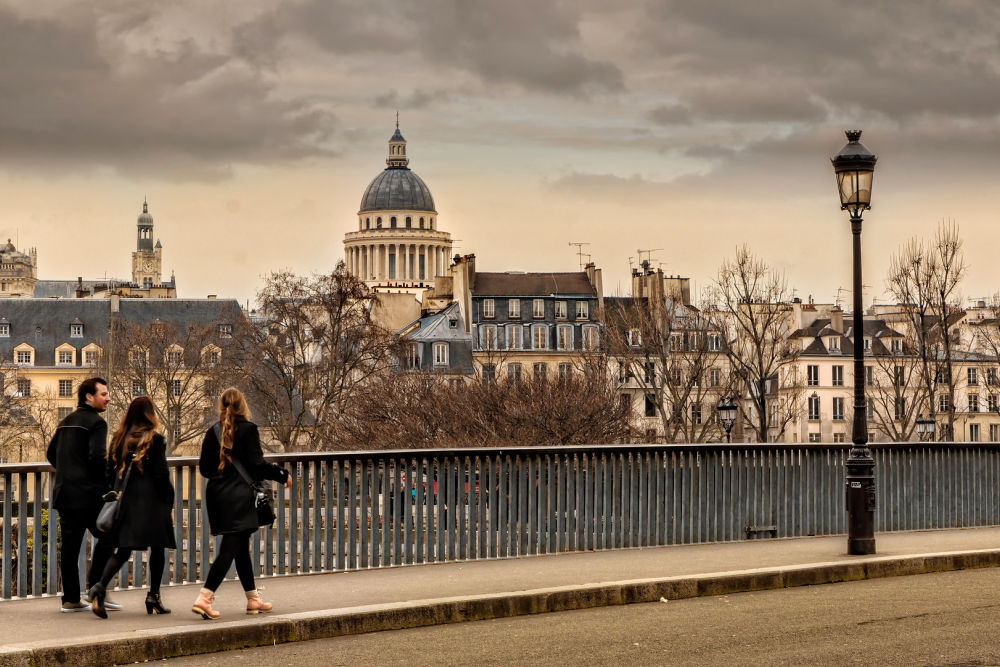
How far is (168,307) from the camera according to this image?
416 feet

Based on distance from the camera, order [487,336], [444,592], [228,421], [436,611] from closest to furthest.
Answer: [228,421], [436,611], [444,592], [487,336]

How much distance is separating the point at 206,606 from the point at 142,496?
992mm

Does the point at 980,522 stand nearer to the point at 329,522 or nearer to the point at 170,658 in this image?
the point at 329,522

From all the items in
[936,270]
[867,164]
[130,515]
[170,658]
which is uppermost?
[936,270]

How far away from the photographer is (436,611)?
12.9m

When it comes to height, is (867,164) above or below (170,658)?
above

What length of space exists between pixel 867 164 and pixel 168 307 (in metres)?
113

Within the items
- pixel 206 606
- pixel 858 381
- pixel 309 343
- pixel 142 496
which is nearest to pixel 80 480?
pixel 142 496

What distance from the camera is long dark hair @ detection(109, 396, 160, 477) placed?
1247 centimetres

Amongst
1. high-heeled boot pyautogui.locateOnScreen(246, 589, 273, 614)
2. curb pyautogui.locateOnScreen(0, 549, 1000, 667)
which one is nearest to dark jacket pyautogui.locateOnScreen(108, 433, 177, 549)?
high-heeled boot pyautogui.locateOnScreen(246, 589, 273, 614)

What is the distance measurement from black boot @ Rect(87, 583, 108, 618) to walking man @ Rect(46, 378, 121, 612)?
0.40m

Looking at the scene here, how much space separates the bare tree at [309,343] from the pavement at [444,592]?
202 ft

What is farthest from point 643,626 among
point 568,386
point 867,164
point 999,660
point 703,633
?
point 568,386

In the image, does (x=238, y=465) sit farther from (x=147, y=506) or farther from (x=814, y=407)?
(x=814, y=407)
